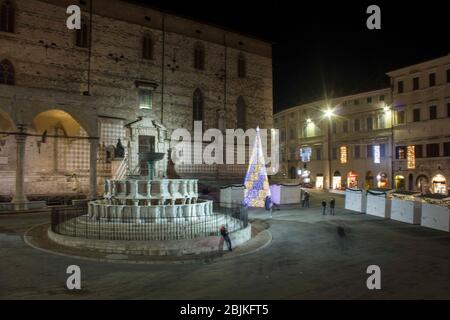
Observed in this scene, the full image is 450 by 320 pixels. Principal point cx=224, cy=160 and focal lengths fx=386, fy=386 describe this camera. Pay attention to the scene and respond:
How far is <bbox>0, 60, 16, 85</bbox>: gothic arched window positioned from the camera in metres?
23.8

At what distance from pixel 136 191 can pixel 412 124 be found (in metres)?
31.8

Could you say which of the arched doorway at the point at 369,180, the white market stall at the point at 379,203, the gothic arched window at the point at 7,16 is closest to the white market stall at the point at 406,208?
the white market stall at the point at 379,203

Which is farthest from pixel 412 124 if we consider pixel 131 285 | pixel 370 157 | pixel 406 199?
pixel 131 285

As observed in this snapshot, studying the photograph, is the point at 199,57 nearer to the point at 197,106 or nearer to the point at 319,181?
the point at 197,106

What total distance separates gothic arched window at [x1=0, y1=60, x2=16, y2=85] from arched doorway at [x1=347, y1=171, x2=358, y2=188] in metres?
35.0

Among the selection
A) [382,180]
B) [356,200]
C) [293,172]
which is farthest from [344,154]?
[356,200]

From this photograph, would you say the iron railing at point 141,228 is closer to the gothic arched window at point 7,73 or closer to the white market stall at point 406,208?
the white market stall at point 406,208

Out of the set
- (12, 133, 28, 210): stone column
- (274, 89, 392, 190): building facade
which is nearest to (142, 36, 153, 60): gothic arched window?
(12, 133, 28, 210): stone column

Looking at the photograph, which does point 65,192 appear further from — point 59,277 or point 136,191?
point 59,277

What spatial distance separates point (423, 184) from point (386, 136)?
6.76 meters

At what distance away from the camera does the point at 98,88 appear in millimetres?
27297

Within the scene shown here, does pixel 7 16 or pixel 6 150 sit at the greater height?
pixel 7 16

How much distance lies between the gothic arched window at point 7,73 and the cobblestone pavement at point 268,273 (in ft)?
40.5

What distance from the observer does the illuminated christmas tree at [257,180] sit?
2591cm
